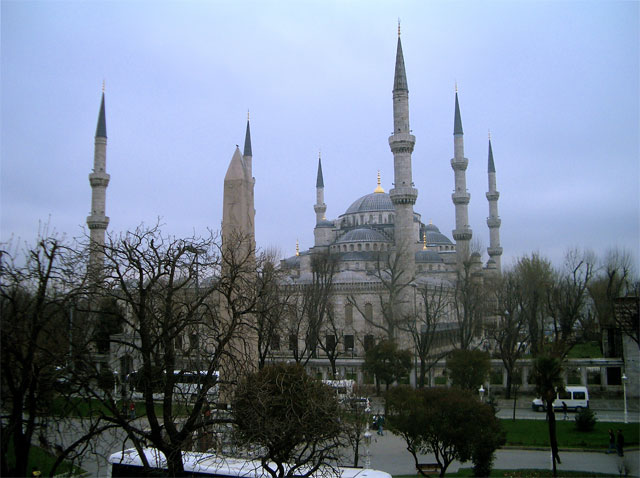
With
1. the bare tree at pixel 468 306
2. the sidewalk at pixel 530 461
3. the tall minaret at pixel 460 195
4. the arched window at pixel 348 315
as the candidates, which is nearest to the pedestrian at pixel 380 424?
the sidewalk at pixel 530 461

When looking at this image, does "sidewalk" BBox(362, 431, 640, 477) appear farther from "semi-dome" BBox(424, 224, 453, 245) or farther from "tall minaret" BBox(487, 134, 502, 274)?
"semi-dome" BBox(424, 224, 453, 245)

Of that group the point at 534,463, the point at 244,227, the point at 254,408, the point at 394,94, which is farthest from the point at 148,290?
the point at 394,94

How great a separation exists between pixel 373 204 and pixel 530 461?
48.4 m

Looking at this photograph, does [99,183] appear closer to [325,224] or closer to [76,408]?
[325,224]

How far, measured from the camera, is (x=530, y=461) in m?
14.9

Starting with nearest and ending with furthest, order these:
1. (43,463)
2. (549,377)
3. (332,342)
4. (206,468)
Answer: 1. (206,468)
2. (43,463)
3. (549,377)
4. (332,342)

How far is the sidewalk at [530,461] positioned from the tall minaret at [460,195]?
98.7 feet

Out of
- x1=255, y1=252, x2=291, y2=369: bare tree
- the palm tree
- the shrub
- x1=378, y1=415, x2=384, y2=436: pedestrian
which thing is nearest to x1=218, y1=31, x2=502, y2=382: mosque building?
x1=255, y1=252, x2=291, y2=369: bare tree

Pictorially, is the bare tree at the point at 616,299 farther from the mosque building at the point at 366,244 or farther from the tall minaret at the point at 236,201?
the tall minaret at the point at 236,201

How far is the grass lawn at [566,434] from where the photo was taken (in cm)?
1675

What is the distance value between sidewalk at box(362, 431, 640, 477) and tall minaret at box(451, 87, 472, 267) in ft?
98.7

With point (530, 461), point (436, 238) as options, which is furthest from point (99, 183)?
point (436, 238)

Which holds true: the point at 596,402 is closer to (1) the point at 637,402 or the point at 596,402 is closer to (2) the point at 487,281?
(1) the point at 637,402

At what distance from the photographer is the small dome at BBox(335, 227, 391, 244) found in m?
53.4
